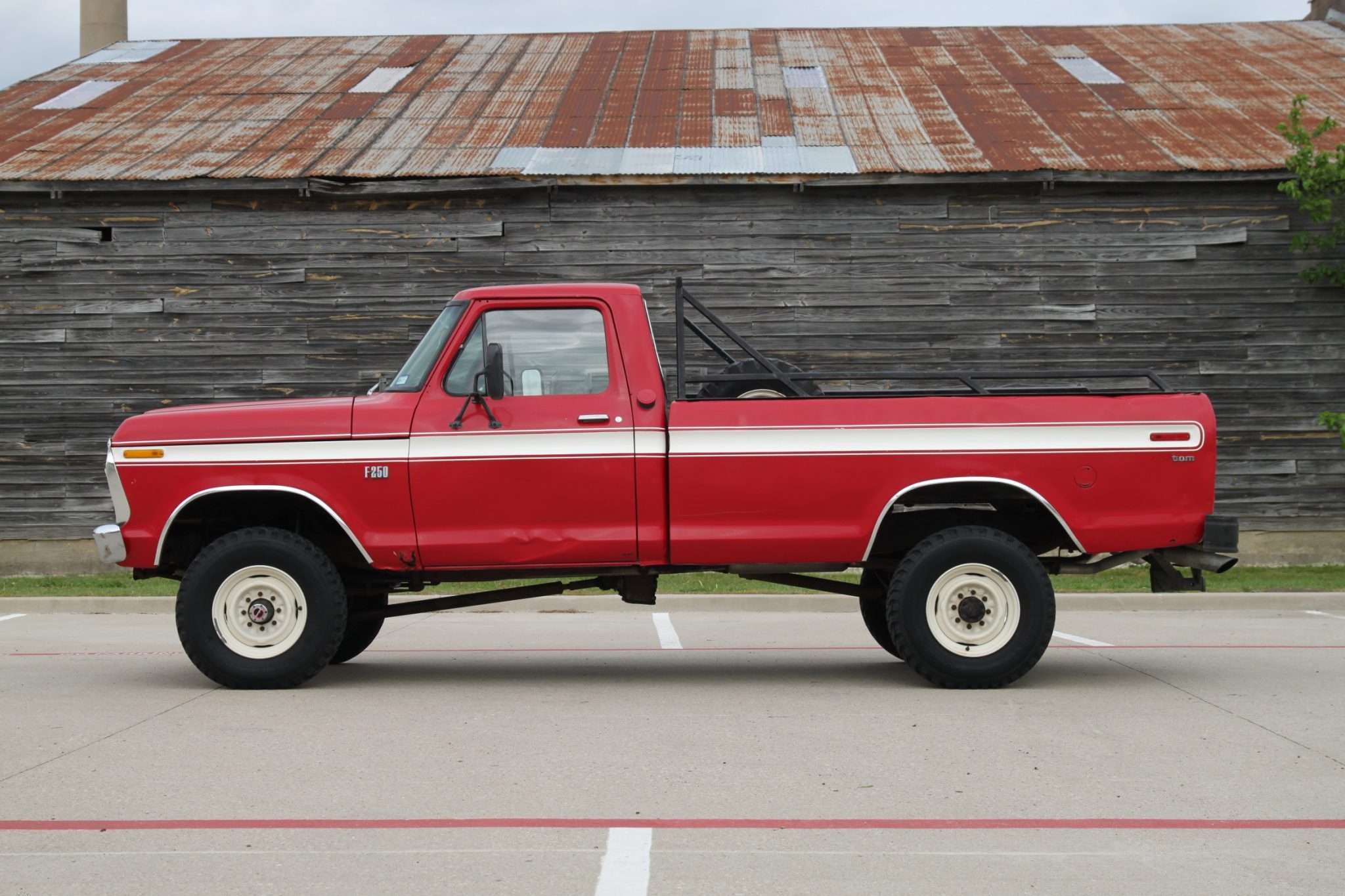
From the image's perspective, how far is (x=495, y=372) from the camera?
7.78m

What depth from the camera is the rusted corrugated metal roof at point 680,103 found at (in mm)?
17266

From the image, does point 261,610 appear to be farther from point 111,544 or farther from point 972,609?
point 972,609

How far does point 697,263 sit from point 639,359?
30.9 feet

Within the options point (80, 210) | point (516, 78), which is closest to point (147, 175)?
point (80, 210)

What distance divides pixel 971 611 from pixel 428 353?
353cm

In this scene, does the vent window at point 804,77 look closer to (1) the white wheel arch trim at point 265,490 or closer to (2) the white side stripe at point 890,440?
(2) the white side stripe at point 890,440

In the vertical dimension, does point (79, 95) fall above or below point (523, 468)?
above

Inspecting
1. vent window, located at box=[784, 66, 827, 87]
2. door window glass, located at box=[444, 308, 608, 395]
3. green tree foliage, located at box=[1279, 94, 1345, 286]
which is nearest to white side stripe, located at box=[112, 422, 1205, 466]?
door window glass, located at box=[444, 308, 608, 395]

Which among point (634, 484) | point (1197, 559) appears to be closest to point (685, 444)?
point (634, 484)

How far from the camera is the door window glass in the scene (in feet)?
26.4

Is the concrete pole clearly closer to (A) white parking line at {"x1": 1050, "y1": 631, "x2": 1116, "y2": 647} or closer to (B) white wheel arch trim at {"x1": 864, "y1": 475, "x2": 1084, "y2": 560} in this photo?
(A) white parking line at {"x1": 1050, "y1": 631, "x2": 1116, "y2": 647}

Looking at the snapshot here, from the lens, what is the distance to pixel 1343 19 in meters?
23.1

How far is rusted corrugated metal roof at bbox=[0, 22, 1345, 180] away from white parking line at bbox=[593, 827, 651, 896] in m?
13.0

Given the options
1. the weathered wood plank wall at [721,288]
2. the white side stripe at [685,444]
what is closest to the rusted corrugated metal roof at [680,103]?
the weathered wood plank wall at [721,288]
